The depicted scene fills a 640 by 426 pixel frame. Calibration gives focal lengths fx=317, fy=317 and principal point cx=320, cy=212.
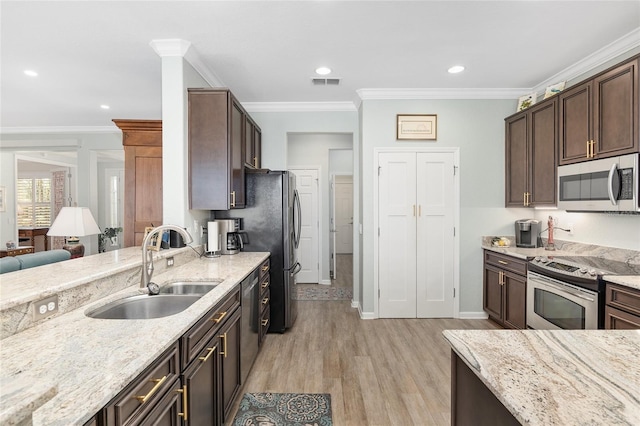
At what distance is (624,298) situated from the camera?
2.03m

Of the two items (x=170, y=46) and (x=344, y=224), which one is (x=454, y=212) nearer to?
(x=170, y=46)

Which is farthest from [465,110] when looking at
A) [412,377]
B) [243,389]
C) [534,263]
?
[243,389]

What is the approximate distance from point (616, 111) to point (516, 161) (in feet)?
3.95

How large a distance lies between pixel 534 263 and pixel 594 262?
0.41 meters

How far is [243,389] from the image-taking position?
2.35 m

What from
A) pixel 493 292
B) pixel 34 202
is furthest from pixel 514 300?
pixel 34 202

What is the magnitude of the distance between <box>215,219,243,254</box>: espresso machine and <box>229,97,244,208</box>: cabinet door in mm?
200

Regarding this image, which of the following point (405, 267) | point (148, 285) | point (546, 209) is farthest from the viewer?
point (405, 267)

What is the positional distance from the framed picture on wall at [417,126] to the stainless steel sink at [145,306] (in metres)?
2.97

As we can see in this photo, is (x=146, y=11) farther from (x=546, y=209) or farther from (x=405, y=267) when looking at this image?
(x=546, y=209)

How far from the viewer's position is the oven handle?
2.32 metres

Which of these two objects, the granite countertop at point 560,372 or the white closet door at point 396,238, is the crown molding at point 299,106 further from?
the granite countertop at point 560,372

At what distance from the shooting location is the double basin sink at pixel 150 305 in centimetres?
167

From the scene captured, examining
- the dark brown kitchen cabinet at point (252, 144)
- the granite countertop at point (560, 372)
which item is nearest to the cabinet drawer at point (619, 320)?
the granite countertop at point (560, 372)
